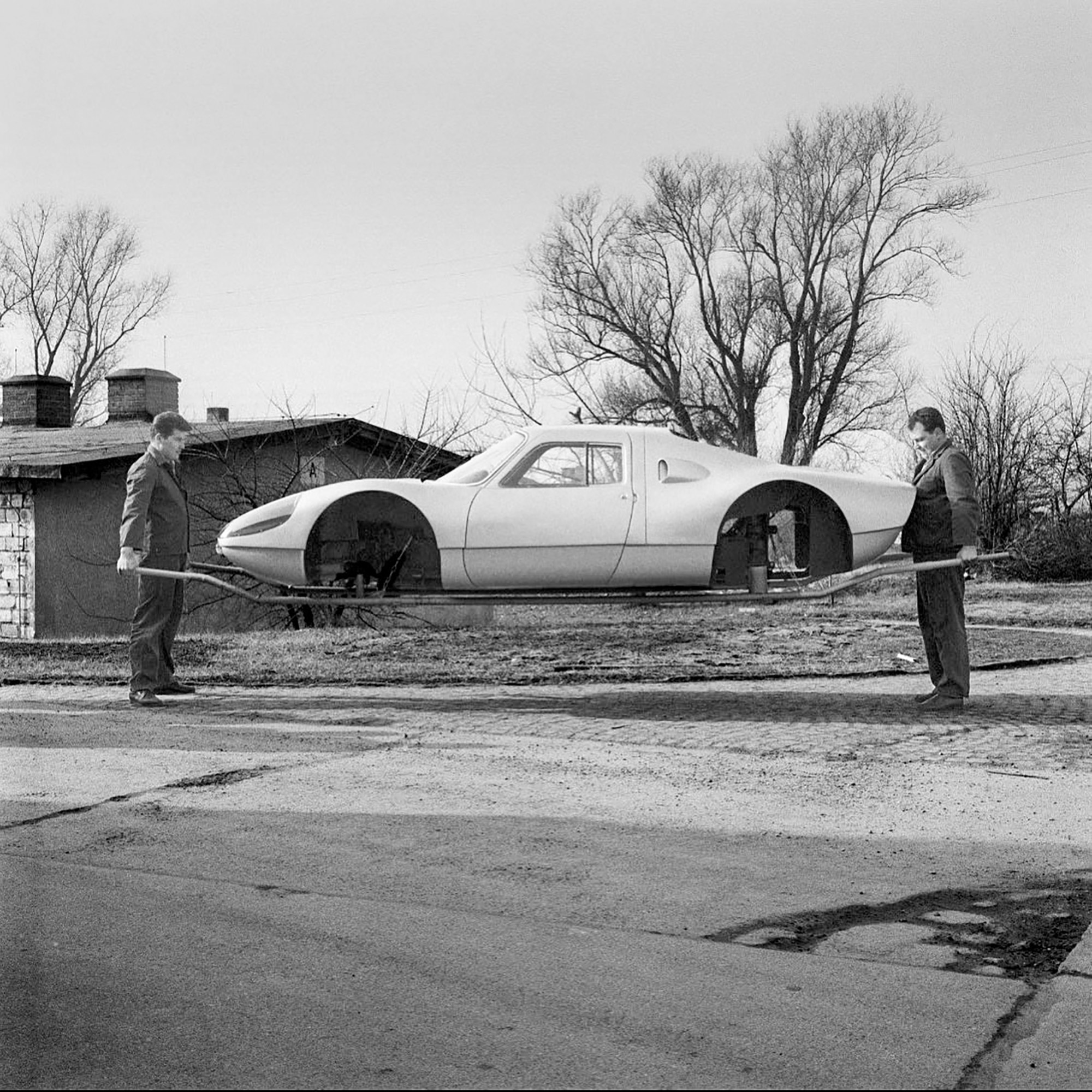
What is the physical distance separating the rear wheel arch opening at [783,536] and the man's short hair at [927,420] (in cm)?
100

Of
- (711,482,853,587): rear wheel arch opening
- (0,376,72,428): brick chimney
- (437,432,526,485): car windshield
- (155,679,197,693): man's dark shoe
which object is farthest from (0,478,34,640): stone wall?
(711,482,853,587): rear wheel arch opening

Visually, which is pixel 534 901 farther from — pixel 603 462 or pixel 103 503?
pixel 103 503

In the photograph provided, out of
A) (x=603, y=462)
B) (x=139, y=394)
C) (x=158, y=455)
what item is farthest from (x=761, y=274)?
(x=139, y=394)

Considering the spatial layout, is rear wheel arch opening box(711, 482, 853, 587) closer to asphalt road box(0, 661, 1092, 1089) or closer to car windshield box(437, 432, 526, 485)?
asphalt road box(0, 661, 1092, 1089)

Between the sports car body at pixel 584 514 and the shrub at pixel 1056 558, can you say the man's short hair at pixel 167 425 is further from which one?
the shrub at pixel 1056 558

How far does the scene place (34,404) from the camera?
100 ft

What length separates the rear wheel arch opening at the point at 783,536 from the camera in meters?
10.5

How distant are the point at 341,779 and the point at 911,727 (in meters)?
4.17

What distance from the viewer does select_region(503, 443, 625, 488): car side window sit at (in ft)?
34.3

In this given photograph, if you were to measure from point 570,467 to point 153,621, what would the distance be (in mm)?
3480

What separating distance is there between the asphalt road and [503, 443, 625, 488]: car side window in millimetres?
1750

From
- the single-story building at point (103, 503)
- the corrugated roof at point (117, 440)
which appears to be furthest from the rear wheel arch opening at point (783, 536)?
the corrugated roof at point (117, 440)

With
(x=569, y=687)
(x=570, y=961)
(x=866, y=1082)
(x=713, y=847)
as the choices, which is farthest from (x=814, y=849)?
(x=569, y=687)

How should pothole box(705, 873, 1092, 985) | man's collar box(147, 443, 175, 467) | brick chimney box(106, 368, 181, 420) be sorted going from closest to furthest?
pothole box(705, 873, 1092, 985), man's collar box(147, 443, 175, 467), brick chimney box(106, 368, 181, 420)
